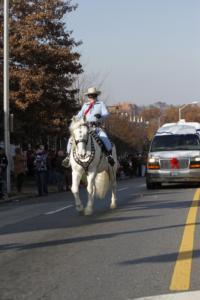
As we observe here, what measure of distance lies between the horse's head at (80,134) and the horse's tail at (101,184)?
1.42m

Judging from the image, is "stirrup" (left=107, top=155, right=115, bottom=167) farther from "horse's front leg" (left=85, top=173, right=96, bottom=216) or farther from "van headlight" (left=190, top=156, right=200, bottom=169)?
"van headlight" (left=190, top=156, right=200, bottom=169)

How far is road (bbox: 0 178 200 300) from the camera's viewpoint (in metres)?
6.59

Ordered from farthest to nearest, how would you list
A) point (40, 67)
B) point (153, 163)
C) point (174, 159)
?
point (40, 67) → point (153, 163) → point (174, 159)

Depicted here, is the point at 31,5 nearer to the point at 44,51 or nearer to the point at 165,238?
the point at 44,51

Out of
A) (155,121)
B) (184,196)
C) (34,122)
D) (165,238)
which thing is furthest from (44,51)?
(155,121)

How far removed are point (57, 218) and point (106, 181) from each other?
1714 mm

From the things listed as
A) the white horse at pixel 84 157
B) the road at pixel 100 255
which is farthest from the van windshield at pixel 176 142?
the white horse at pixel 84 157

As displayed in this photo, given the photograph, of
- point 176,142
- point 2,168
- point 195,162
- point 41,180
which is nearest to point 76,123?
point 195,162

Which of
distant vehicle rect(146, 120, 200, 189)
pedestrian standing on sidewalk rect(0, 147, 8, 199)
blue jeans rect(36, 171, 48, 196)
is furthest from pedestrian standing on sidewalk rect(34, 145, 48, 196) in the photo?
distant vehicle rect(146, 120, 200, 189)

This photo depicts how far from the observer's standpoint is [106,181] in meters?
14.1

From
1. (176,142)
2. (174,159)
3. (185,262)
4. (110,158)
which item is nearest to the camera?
(185,262)

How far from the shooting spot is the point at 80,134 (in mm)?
12648

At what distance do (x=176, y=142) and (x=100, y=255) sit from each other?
1465 cm

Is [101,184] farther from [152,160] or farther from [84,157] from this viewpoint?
[152,160]
